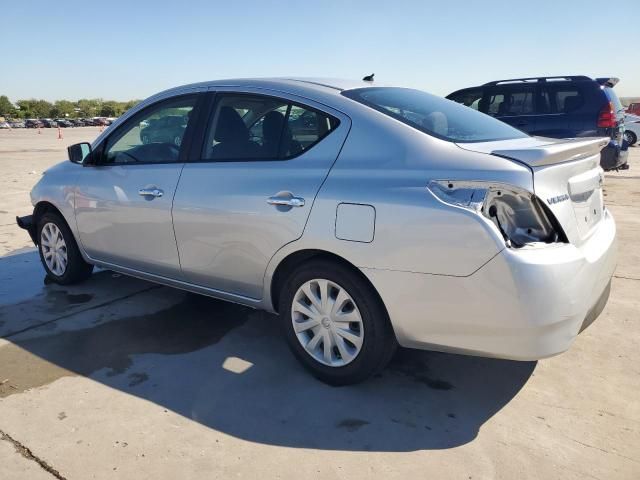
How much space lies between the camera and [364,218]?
2672 millimetres

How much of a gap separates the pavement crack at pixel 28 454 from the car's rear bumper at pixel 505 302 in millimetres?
1652

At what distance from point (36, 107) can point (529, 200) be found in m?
118

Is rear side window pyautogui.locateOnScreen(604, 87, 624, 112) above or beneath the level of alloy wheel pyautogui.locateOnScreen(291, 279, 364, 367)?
above

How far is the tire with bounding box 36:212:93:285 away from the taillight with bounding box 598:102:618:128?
7.82 metres

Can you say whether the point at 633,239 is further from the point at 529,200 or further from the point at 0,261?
the point at 0,261

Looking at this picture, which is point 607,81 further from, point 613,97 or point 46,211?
point 46,211

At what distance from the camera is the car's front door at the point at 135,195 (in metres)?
3.65

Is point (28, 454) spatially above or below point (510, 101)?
below

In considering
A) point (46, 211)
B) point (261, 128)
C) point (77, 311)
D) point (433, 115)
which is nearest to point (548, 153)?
point (433, 115)

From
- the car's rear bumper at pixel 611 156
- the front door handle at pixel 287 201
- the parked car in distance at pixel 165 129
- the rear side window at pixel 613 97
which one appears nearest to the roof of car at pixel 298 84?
the parked car in distance at pixel 165 129

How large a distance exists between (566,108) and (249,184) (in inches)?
294

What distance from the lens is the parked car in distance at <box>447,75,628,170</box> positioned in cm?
858

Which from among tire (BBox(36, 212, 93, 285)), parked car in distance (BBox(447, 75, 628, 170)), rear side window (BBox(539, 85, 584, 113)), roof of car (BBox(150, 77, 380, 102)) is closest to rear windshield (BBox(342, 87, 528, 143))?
roof of car (BBox(150, 77, 380, 102))

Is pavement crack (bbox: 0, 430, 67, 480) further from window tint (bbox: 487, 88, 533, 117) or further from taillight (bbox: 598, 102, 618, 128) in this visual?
taillight (bbox: 598, 102, 618, 128)
